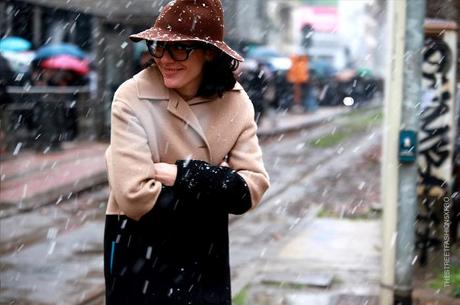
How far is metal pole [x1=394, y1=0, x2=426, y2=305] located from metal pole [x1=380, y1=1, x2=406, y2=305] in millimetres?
35

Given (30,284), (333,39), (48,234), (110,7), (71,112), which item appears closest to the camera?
(30,284)

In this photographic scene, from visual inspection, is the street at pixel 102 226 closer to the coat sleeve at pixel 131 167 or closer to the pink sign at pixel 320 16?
the coat sleeve at pixel 131 167

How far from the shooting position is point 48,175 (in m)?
12.6

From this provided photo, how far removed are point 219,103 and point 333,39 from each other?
59012mm

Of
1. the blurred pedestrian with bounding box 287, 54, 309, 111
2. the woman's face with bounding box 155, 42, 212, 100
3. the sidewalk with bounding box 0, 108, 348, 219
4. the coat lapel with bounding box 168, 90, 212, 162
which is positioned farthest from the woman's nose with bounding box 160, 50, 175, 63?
the blurred pedestrian with bounding box 287, 54, 309, 111

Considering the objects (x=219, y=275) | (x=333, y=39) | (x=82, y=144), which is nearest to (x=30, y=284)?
(x=219, y=275)

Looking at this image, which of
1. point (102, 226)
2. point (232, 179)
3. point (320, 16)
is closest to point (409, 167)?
point (232, 179)

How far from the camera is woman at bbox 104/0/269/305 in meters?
2.58

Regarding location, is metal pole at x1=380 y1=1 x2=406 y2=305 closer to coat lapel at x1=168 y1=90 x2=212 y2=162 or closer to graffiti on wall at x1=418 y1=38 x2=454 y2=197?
graffiti on wall at x1=418 y1=38 x2=454 y2=197

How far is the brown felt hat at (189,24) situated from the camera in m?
2.65

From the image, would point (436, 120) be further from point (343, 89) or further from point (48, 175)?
point (343, 89)

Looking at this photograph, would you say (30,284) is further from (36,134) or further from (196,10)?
(36,134)

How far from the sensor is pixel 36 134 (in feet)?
51.0

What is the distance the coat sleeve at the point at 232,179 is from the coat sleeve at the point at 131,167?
0.10 metres
